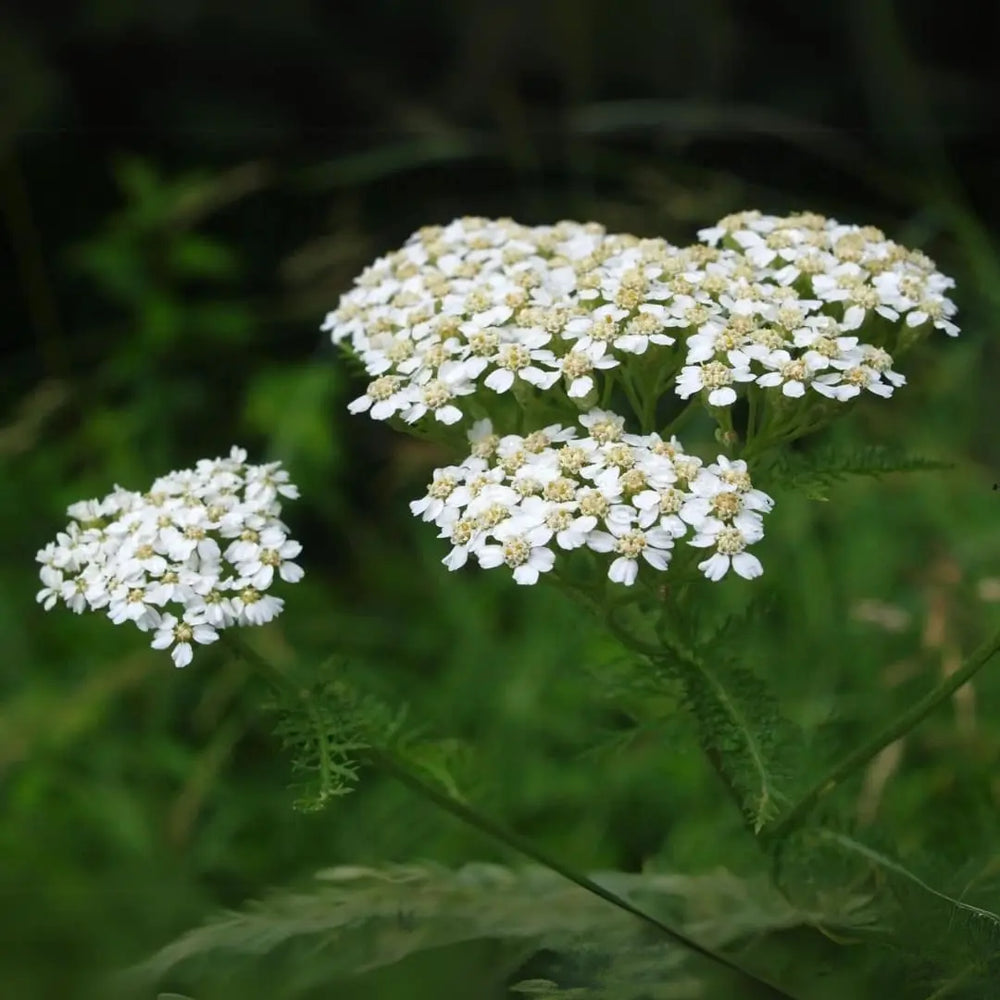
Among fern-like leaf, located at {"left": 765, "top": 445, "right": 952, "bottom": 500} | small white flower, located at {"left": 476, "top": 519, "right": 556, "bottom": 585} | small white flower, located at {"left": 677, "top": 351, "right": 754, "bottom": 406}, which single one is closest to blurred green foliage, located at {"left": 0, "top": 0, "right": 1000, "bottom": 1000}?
fern-like leaf, located at {"left": 765, "top": 445, "right": 952, "bottom": 500}

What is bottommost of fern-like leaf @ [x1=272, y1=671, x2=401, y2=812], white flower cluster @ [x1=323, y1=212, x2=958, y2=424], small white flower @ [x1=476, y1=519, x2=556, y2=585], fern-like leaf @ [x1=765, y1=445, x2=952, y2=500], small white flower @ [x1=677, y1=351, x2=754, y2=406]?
fern-like leaf @ [x1=272, y1=671, x2=401, y2=812]

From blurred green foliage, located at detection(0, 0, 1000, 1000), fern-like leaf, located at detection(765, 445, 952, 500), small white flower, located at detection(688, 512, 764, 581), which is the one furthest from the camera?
blurred green foliage, located at detection(0, 0, 1000, 1000)

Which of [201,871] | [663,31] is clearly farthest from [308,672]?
[663,31]

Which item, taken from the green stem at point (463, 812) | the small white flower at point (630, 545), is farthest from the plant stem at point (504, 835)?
the small white flower at point (630, 545)

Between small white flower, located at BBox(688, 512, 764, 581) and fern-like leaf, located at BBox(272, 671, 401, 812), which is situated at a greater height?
small white flower, located at BBox(688, 512, 764, 581)

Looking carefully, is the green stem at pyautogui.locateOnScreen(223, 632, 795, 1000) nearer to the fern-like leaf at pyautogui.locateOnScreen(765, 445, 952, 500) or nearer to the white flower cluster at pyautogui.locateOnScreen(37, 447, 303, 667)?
the white flower cluster at pyautogui.locateOnScreen(37, 447, 303, 667)

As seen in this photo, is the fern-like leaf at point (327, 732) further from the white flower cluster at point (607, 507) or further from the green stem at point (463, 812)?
the white flower cluster at point (607, 507)
